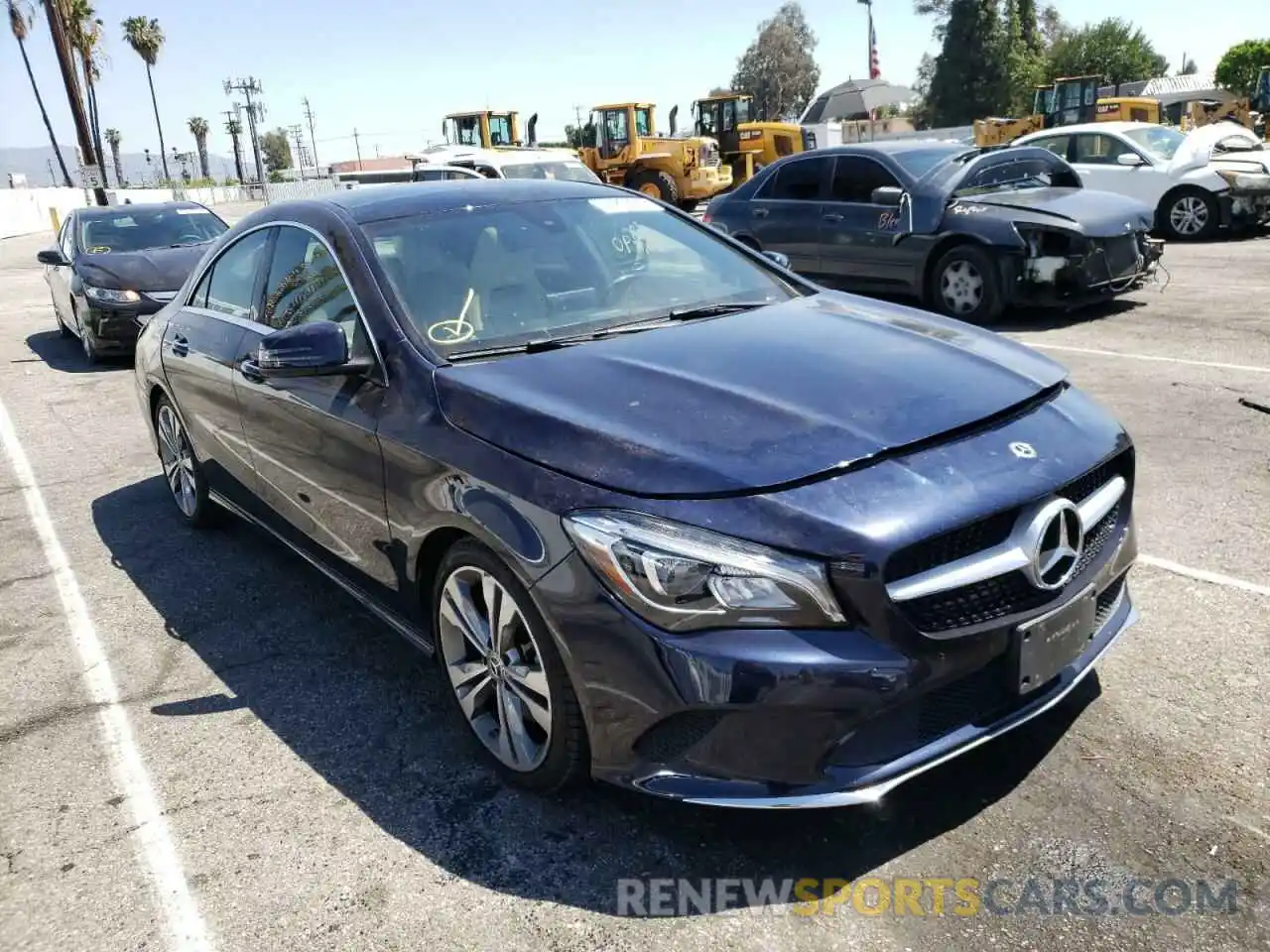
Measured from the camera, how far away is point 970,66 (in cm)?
6794

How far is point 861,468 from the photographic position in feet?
8.00

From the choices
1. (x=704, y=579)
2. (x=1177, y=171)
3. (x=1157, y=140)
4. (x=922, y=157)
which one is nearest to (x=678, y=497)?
(x=704, y=579)

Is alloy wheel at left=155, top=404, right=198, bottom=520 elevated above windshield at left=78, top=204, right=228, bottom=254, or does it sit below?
below

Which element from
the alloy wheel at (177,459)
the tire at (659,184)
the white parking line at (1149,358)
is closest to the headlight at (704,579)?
the alloy wheel at (177,459)

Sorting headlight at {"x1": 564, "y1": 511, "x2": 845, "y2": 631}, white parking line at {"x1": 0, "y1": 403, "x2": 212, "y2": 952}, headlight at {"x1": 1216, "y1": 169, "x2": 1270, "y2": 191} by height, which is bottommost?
white parking line at {"x1": 0, "y1": 403, "x2": 212, "y2": 952}

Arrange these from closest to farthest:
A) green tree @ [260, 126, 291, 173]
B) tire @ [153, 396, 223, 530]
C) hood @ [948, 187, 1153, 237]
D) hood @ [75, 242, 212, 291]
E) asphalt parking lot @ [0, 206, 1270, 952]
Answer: asphalt parking lot @ [0, 206, 1270, 952], tire @ [153, 396, 223, 530], hood @ [948, 187, 1153, 237], hood @ [75, 242, 212, 291], green tree @ [260, 126, 291, 173]

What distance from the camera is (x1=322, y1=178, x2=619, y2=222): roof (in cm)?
379

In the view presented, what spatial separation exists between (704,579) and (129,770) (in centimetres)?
208

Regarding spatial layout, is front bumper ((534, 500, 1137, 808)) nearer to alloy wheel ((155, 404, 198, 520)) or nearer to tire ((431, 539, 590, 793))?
tire ((431, 539, 590, 793))

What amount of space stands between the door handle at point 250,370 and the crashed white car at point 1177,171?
12611 mm

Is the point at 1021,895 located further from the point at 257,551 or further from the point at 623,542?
the point at 257,551

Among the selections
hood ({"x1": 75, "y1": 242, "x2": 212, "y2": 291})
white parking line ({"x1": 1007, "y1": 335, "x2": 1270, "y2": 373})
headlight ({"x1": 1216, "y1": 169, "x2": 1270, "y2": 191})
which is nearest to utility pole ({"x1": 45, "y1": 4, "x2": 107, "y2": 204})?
hood ({"x1": 75, "y1": 242, "x2": 212, "y2": 291})

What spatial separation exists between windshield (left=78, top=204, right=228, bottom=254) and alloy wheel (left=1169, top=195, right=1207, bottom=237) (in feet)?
40.6

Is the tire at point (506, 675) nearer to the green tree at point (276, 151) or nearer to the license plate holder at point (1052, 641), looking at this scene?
the license plate holder at point (1052, 641)
